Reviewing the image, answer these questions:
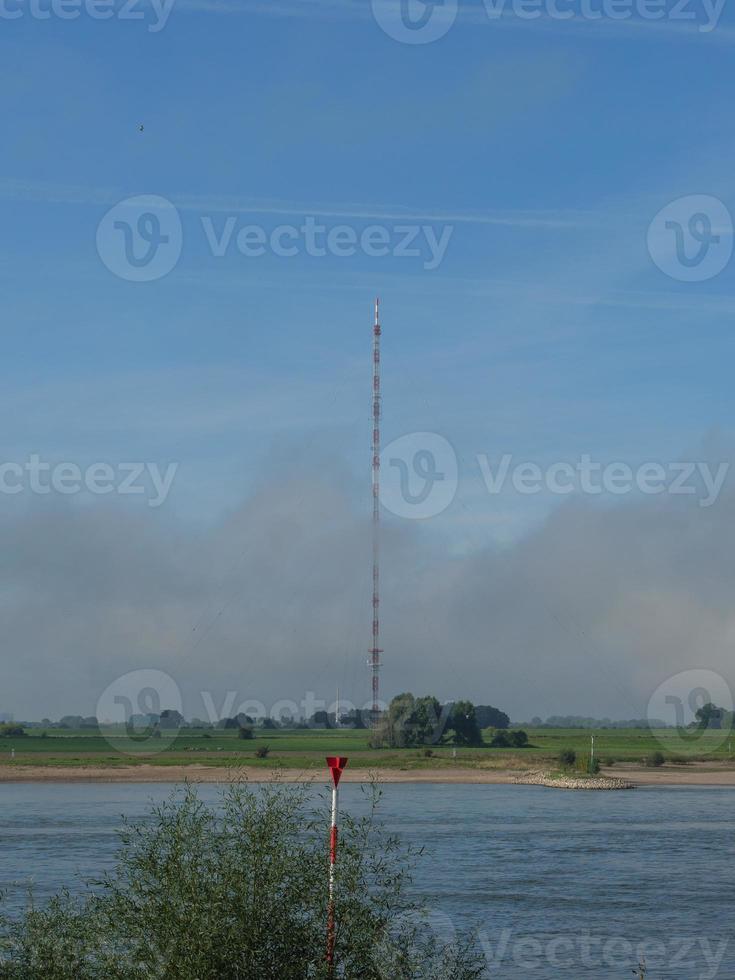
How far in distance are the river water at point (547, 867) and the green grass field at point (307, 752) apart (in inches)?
885

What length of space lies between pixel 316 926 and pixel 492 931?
27298mm

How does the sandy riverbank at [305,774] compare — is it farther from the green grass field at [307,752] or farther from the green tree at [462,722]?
the green tree at [462,722]

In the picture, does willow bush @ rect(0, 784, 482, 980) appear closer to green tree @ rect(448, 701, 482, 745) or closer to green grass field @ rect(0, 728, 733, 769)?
green grass field @ rect(0, 728, 733, 769)

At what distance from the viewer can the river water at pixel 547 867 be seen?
46.9 metres

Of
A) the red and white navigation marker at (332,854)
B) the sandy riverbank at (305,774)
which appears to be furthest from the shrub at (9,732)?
the red and white navigation marker at (332,854)

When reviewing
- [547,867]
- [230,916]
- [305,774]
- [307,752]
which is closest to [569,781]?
[305,774]

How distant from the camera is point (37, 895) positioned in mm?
53125

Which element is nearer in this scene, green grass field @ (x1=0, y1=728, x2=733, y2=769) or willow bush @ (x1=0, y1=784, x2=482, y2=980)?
willow bush @ (x1=0, y1=784, x2=482, y2=980)

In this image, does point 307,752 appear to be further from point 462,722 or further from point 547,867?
point 547,867

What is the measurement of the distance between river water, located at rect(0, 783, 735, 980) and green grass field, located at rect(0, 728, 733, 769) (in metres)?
22.5

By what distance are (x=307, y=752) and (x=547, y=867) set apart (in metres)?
79.2

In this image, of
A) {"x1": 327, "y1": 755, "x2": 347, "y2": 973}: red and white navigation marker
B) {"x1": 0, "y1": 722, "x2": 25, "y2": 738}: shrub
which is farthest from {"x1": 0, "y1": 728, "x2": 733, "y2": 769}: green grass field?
{"x1": 327, "y1": 755, "x2": 347, "y2": 973}: red and white navigation marker

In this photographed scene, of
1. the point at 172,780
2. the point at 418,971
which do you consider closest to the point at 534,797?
the point at 172,780

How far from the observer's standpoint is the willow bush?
76.1 feet
